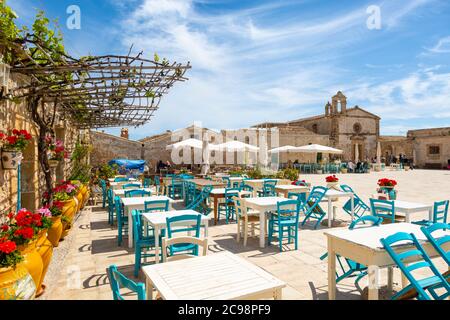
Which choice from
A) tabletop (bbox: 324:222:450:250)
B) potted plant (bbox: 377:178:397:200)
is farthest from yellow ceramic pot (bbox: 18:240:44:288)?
potted plant (bbox: 377:178:397:200)

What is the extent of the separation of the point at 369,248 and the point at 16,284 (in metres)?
3.01

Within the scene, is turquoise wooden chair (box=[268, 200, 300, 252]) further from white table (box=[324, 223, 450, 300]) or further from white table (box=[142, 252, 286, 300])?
white table (box=[142, 252, 286, 300])

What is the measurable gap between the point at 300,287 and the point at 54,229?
3.92m

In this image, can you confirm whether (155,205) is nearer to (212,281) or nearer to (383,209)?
(212,281)

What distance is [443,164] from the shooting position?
33.7m

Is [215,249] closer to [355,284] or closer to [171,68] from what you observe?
[355,284]

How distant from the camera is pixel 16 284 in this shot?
2607mm

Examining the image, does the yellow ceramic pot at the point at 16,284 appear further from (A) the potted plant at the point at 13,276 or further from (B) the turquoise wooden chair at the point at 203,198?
(B) the turquoise wooden chair at the point at 203,198

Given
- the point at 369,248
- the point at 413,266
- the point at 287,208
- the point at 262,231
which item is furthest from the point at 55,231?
the point at 413,266

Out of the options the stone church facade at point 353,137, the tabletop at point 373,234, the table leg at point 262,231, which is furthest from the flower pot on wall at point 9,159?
the stone church facade at point 353,137

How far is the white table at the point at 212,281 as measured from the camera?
6.59 feet

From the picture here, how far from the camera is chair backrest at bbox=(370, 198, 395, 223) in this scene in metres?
5.02

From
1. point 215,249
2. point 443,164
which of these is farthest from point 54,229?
point 443,164

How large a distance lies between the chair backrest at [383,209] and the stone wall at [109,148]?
16704 mm
